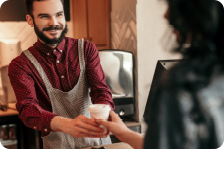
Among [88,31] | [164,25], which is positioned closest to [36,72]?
[88,31]

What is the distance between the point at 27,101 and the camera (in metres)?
0.59

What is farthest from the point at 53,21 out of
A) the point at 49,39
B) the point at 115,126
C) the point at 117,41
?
the point at 115,126

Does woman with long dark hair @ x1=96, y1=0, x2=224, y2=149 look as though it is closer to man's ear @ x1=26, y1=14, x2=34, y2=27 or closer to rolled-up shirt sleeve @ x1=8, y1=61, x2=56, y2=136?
rolled-up shirt sleeve @ x1=8, y1=61, x2=56, y2=136

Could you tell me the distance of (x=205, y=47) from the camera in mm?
535

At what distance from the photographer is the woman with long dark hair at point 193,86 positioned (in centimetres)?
50

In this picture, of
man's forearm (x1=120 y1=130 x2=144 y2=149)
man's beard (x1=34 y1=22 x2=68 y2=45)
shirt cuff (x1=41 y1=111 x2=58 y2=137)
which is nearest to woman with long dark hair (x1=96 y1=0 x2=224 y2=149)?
man's forearm (x1=120 y1=130 x2=144 y2=149)

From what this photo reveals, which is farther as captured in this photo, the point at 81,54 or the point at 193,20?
the point at 81,54

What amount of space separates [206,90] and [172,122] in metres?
0.11

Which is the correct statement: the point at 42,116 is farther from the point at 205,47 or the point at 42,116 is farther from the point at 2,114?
the point at 205,47

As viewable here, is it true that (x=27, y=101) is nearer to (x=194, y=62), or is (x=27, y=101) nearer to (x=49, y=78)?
(x=49, y=78)

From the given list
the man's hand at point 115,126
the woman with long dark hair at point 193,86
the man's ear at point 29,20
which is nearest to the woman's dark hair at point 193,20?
the woman with long dark hair at point 193,86

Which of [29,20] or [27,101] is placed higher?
[29,20]

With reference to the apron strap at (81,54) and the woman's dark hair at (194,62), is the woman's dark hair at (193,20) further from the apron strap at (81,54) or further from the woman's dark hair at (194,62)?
the apron strap at (81,54)

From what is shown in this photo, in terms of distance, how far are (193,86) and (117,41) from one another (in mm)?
218
